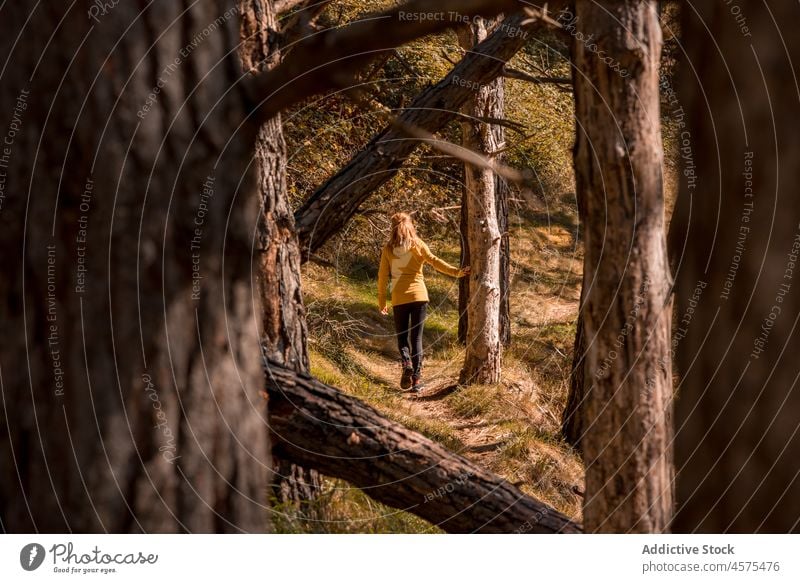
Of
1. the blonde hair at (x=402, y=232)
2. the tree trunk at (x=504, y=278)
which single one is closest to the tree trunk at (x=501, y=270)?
the tree trunk at (x=504, y=278)

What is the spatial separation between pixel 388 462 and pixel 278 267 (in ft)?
4.74

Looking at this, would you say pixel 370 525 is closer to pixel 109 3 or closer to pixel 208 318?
pixel 208 318

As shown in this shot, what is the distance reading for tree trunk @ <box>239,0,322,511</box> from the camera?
175 inches

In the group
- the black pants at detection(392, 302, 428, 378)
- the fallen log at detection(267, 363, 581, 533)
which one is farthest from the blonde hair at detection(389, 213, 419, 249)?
the fallen log at detection(267, 363, 581, 533)

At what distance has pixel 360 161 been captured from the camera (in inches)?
213

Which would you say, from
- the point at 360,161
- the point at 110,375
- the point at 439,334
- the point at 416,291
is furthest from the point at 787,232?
the point at 439,334

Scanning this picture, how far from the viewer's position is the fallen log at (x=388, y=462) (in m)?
3.59

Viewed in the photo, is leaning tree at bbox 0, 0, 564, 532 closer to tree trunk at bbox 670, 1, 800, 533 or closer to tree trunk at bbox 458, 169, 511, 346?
tree trunk at bbox 670, 1, 800, 533

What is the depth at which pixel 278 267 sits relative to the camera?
15.0 ft

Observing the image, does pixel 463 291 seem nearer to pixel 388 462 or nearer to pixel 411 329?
pixel 411 329

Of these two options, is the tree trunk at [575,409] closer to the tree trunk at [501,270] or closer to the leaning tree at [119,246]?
the tree trunk at [501,270]

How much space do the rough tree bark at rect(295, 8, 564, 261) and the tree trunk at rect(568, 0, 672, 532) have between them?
5.59ft

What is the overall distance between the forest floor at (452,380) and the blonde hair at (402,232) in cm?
145

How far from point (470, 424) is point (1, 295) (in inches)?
275
